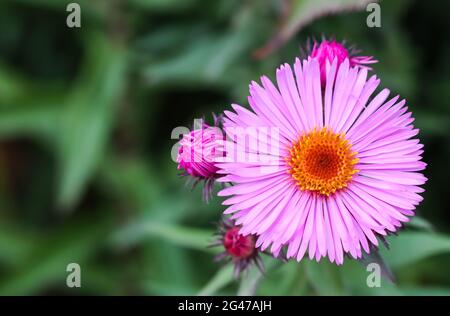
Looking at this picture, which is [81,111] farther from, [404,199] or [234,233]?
[404,199]

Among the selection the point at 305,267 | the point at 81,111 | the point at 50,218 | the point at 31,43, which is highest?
the point at 31,43

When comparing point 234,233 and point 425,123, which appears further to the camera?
point 425,123

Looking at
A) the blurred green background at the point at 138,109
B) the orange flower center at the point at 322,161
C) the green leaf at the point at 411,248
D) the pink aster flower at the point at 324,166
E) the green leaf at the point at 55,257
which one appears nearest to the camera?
the pink aster flower at the point at 324,166

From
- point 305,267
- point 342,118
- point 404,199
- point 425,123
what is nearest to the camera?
point 404,199

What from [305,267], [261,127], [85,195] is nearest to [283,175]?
[261,127]

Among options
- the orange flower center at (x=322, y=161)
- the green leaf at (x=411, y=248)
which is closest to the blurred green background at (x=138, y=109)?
the green leaf at (x=411, y=248)

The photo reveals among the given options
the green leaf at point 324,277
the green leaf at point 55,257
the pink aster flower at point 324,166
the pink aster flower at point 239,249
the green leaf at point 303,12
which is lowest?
the green leaf at point 324,277

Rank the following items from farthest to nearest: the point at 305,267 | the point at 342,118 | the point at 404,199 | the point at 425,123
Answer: the point at 425,123 → the point at 305,267 → the point at 342,118 → the point at 404,199

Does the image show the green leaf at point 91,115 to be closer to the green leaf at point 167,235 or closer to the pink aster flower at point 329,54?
the green leaf at point 167,235

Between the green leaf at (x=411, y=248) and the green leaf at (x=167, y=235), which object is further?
the green leaf at (x=167, y=235)
